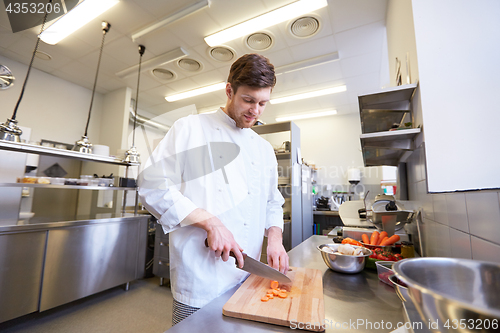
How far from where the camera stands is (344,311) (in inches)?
27.1

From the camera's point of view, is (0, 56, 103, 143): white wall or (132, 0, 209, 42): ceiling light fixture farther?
(0, 56, 103, 143): white wall

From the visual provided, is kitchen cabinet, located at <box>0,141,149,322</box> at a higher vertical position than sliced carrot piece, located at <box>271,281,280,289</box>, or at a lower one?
lower

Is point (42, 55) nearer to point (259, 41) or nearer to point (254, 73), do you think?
point (259, 41)

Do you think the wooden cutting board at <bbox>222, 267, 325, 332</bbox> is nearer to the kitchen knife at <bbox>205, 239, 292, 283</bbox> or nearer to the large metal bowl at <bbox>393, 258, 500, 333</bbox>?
the kitchen knife at <bbox>205, 239, 292, 283</bbox>

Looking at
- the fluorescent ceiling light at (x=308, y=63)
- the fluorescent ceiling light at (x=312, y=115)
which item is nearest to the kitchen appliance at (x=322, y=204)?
the fluorescent ceiling light at (x=312, y=115)

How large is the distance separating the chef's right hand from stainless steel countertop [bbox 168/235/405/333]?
127 millimetres

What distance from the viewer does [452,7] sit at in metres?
1.07

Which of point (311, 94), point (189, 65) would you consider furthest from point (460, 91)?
point (311, 94)

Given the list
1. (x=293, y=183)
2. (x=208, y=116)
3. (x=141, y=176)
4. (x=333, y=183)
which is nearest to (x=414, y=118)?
(x=208, y=116)

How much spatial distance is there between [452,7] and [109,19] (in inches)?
127

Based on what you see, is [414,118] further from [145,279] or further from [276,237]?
[145,279]

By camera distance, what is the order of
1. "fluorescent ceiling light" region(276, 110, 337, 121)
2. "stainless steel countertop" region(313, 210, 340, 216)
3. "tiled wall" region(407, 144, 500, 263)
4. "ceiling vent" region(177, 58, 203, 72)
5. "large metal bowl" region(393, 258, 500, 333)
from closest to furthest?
"large metal bowl" region(393, 258, 500, 333) → "tiled wall" region(407, 144, 500, 263) → "ceiling vent" region(177, 58, 203, 72) → "stainless steel countertop" region(313, 210, 340, 216) → "fluorescent ceiling light" region(276, 110, 337, 121)

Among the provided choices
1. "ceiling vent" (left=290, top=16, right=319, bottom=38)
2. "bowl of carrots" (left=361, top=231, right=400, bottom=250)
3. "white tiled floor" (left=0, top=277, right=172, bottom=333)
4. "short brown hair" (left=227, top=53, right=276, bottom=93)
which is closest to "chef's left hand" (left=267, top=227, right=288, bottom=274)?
"bowl of carrots" (left=361, top=231, right=400, bottom=250)

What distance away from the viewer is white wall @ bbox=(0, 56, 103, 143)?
3.60 meters
